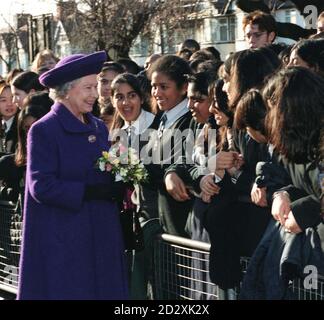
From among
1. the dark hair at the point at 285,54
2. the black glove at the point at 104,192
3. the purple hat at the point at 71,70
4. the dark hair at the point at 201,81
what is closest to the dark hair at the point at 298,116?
the black glove at the point at 104,192

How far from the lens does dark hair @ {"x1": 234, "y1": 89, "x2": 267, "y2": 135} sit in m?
4.77

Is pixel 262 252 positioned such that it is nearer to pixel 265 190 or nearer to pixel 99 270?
pixel 265 190

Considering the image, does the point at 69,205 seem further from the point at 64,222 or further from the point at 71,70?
the point at 71,70

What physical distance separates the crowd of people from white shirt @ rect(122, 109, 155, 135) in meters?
0.39

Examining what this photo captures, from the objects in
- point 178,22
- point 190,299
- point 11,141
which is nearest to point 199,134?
point 190,299

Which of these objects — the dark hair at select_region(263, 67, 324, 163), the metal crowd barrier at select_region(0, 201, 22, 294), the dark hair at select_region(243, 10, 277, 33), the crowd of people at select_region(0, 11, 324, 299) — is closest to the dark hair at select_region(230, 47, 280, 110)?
the crowd of people at select_region(0, 11, 324, 299)

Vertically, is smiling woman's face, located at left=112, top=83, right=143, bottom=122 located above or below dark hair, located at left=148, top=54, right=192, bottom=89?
below

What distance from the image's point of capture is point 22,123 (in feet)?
21.9

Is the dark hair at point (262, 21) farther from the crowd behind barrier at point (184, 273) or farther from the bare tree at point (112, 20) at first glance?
the bare tree at point (112, 20)

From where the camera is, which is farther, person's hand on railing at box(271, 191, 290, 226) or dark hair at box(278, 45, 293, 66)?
dark hair at box(278, 45, 293, 66)

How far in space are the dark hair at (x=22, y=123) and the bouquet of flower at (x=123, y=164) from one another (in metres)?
1.61

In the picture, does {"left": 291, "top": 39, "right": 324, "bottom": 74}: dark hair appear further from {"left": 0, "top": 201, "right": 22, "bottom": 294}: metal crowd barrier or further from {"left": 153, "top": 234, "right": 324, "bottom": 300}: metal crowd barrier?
{"left": 0, "top": 201, "right": 22, "bottom": 294}: metal crowd barrier

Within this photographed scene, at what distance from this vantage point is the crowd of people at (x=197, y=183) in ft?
14.3
